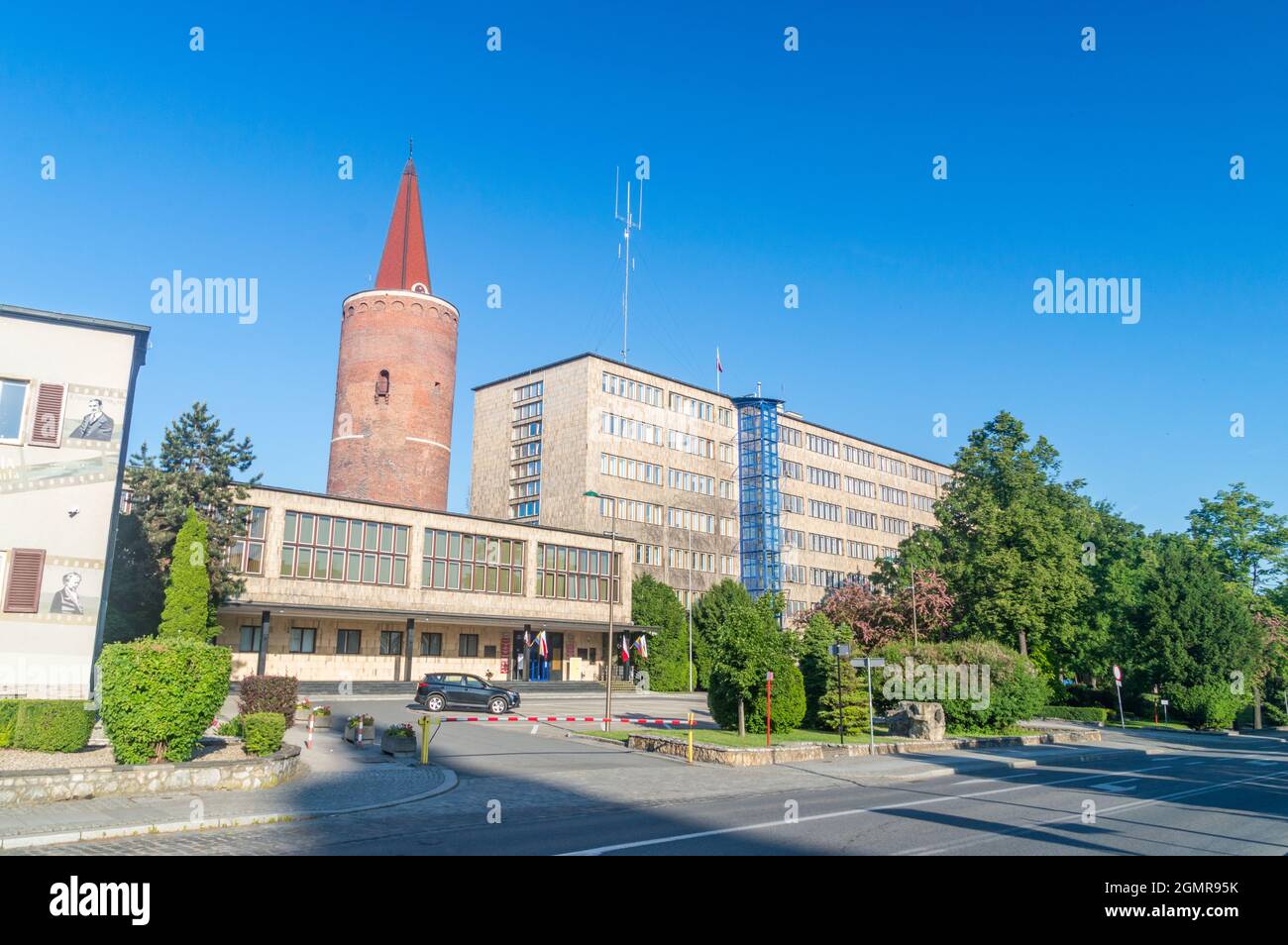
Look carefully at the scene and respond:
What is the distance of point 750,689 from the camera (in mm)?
27188

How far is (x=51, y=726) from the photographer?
614 inches

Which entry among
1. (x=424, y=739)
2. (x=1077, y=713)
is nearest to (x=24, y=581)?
(x=424, y=739)

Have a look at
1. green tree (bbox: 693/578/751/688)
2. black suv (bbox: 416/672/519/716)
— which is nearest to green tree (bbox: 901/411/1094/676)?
green tree (bbox: 693/578/751/688)

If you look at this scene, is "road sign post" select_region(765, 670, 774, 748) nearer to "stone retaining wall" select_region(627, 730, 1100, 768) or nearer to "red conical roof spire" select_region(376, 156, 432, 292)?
"stone retaining wall" select_region(627, 730, 1100, 768)

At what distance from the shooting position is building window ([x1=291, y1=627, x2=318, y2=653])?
43906 mm

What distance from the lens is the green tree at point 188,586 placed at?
31.7 m

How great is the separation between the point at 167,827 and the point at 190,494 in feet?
94.9

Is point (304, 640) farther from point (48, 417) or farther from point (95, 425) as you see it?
point (48, 417)

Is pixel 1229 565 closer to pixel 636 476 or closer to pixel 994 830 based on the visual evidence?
pixel 636 476

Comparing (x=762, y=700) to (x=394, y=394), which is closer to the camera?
(x=762, y=700)

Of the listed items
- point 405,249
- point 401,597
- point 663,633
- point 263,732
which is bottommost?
point 263,732

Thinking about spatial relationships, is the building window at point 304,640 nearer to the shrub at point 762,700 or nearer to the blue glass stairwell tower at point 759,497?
the shrub at point 762,700

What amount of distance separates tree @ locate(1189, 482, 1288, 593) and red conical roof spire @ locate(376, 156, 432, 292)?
180 ft

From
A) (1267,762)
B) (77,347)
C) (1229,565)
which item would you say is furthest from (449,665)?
(1229,565)
